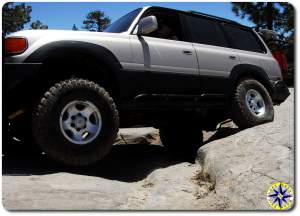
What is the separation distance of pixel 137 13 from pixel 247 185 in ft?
8.02

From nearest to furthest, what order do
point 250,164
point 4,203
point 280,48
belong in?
1. point 4,203
2. point 250,164
3. point 280,48

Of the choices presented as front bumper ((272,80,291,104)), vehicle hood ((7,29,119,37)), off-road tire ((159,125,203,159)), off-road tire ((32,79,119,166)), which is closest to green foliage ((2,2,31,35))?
vehicle hood ((7,29,119,37))

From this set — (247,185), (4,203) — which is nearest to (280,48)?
(247,185)

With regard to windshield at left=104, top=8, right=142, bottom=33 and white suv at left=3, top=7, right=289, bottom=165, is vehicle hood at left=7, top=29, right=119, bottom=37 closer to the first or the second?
white suv at left=3, top=7, right=289, bottom=165

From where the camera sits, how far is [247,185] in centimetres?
311

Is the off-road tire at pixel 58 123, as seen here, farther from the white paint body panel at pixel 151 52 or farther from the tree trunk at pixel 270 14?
the tree trunk at pixel 270 14

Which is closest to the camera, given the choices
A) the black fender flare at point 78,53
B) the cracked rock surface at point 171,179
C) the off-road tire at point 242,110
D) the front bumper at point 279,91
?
the cracked rock surface at point 171,179

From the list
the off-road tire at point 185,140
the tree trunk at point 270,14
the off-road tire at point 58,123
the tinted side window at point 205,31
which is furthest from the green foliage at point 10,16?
the tree trunk at point 270,14

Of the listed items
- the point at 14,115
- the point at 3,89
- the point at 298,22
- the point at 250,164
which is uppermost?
the point at 298,22

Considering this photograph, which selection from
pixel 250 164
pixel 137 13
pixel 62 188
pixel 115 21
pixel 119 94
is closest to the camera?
pixel 62 188

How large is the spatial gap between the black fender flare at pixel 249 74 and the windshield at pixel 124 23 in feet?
5.33

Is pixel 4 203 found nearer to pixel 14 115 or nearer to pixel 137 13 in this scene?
pixel 14 115

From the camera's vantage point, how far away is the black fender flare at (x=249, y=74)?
5.10 meters

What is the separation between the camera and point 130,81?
153 inches
